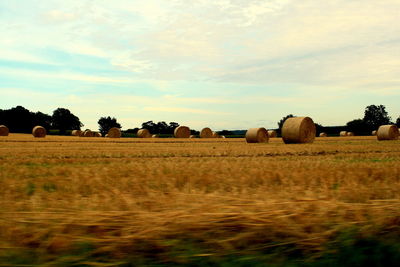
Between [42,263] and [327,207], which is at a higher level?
[327,207]

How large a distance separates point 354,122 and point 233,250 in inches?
4972

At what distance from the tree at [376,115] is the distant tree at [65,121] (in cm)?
9520

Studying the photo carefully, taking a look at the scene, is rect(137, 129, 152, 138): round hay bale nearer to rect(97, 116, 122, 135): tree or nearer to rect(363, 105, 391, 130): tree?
rect(97, 116, 122, 135): tree

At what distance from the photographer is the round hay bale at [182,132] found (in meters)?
46.0

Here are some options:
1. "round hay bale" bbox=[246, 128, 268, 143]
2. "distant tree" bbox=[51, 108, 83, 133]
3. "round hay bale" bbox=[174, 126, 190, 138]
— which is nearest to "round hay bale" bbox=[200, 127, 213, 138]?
"round hay bale" bbox=[174, 126, 190, 138]

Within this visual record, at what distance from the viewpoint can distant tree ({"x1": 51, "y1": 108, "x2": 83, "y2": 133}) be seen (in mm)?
Answer: 105688

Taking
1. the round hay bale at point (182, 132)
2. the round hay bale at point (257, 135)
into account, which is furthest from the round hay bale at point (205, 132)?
the round hay bale at point (257, 135)

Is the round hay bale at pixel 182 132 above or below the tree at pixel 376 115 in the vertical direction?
below

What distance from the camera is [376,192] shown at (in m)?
4.23

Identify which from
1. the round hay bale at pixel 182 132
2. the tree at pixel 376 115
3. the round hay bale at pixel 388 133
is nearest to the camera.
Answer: the round hay bale at pixel 388 133

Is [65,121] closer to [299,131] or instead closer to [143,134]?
[143,134]

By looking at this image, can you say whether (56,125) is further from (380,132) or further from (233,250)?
(233,250)

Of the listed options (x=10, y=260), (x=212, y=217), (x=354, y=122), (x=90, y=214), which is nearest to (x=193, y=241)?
(x=212, y=217)

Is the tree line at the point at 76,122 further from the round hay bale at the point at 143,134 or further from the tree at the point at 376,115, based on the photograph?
the round hay bale at the point at 143,134
